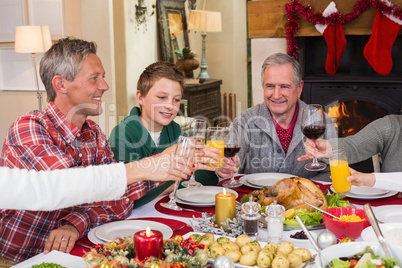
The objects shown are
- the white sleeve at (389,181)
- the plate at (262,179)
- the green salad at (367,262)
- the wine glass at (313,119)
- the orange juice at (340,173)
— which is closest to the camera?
the green salad at (367,262)

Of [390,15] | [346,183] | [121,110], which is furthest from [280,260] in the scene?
[121,110]

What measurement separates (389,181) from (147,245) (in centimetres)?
106

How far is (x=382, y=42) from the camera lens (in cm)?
339

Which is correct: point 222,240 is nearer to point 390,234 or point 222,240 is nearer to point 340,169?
point 390,234

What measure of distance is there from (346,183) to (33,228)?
3.57 feet

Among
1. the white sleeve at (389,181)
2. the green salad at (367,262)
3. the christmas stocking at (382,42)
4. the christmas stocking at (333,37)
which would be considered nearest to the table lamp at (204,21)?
the christmas stocking at (333,37)

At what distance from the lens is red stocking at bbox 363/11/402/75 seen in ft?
11.0

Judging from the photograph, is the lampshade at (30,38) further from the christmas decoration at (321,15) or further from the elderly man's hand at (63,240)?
the elderly man's hand at (63,240)

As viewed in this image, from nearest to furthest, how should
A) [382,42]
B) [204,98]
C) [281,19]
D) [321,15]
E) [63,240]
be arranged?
1. [63,240]
2. [382,42]
3. [321,15]
4. [281,19]
5. [204,98]

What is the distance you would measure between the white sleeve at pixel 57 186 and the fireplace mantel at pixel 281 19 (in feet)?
8.82

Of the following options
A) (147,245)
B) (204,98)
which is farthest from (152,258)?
(204,98)

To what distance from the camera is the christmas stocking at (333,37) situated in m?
3.48

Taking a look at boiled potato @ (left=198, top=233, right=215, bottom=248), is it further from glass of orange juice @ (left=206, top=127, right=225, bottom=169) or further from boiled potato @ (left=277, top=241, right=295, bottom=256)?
glass of orange juice @ (left=206, top=127, right=225, bottom=169)

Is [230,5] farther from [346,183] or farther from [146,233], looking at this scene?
[146,233]
